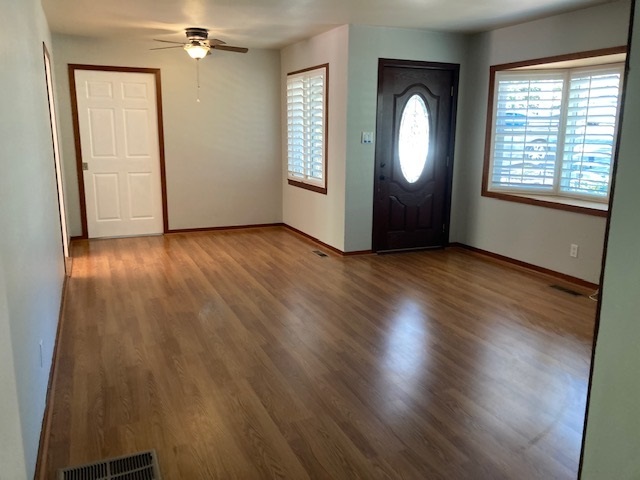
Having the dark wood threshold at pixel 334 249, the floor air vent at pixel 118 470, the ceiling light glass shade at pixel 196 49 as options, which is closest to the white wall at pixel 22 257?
the floor air vent at pixel 118 470

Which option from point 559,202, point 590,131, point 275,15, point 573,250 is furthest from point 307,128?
point 573,250

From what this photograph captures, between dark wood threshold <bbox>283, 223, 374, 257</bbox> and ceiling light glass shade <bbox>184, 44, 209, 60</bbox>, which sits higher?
ceiling light glass shade <bbox>184, 44, 209, 60</bbox>

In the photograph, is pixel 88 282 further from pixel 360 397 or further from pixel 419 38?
pixel 419 38

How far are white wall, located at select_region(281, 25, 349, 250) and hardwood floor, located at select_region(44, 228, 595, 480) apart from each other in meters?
0.96

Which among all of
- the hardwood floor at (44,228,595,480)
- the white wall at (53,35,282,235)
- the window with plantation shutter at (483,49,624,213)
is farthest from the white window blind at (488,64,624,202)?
the white wall at (53,35,282,235)

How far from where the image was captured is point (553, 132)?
5.26 metres

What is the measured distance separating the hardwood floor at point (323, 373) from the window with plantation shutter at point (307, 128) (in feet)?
5.23

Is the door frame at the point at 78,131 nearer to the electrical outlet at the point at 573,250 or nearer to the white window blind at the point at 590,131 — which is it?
the white window blind at the point at 590,131

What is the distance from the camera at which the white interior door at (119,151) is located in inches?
250

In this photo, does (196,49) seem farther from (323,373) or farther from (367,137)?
(323,373)

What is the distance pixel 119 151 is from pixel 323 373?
479cm

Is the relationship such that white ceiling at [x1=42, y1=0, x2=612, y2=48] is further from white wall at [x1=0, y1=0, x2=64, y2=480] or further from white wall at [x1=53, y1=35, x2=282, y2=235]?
white wall at [x1=0, y1=0, x2=64, y2=480]

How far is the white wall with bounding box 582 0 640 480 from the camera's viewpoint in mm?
1261

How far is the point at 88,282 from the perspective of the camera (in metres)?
4.79
